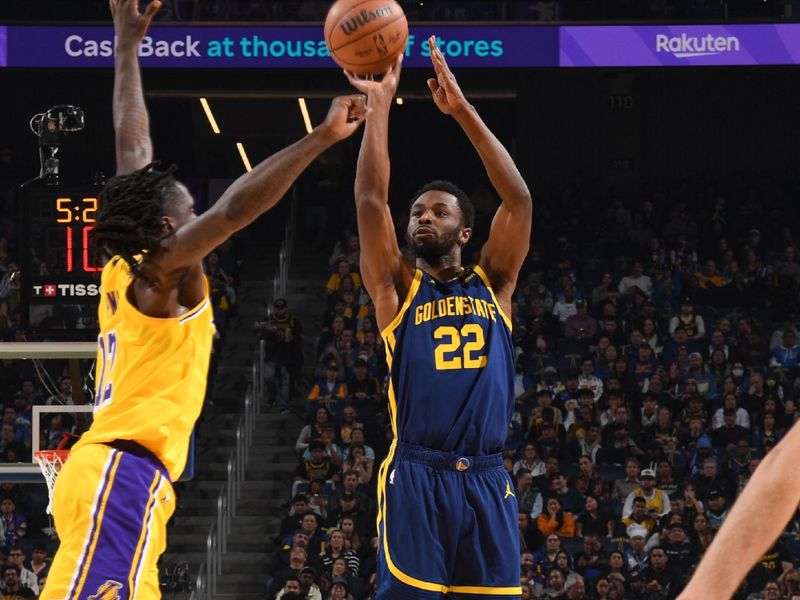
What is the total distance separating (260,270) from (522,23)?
20.4 feet

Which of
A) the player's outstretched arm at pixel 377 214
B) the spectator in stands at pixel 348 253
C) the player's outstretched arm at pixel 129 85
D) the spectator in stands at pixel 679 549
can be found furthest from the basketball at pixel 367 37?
the spectator in stands at pixel 348 253

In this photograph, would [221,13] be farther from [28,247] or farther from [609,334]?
[28,247]

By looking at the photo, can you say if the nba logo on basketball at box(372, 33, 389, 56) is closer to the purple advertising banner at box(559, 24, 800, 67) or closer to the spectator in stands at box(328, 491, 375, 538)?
the spectator in stands at box(328, 491, 375, 538)

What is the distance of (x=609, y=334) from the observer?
52.8ft

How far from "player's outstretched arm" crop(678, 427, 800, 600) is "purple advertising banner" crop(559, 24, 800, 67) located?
15031 millimetres

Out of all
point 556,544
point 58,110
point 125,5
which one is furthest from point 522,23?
point 125,5

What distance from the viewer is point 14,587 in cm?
1226

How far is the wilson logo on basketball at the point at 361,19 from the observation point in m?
5.83

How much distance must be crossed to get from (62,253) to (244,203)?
5.19m

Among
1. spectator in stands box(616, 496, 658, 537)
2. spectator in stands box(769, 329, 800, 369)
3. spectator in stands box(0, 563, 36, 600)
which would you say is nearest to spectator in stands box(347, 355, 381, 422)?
spectator in stands box(616, 496, 658, 537)

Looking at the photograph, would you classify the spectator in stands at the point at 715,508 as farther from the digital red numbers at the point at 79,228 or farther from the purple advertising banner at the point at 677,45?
the digital red numbers at the point at 79,228

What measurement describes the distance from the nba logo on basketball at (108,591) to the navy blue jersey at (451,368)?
1.69 m

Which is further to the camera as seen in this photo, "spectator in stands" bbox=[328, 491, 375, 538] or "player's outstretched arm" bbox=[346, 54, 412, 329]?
"spectator in stands" bbox=[328, 491, 375, 538]

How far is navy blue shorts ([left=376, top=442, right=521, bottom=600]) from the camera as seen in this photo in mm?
4930
